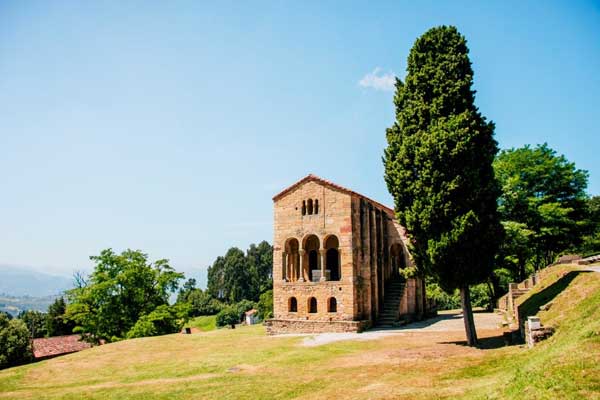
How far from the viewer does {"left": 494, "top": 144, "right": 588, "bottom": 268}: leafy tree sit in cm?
3412

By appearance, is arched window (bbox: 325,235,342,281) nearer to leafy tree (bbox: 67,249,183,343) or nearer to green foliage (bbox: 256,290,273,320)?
leafy tree (bbox: 67,249,183,343)

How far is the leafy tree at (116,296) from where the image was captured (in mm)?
41812

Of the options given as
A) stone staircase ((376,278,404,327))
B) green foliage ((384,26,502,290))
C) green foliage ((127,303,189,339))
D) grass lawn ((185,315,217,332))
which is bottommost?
grass lawn ((185,315,217,332))

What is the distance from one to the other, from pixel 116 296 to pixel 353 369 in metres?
33.3

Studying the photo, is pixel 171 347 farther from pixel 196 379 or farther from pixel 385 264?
pixel 385 264

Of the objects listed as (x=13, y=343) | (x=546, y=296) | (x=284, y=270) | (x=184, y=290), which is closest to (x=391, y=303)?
(x=284, y=270)

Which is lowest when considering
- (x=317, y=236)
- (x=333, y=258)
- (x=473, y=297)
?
(x=473, y=297)

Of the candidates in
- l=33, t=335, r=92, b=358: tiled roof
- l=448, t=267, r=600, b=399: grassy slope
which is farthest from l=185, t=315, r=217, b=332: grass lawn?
l=448, t=267, r=600, b=399: grassy slope

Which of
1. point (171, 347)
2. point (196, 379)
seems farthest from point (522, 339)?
point (171, 347)

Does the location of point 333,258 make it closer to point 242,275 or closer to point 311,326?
point 311,326

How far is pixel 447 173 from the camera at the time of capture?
19.8 m

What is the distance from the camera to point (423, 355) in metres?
18.5

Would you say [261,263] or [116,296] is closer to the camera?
[116,296]

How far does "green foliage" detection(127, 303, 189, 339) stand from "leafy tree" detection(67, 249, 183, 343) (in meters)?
1.46
